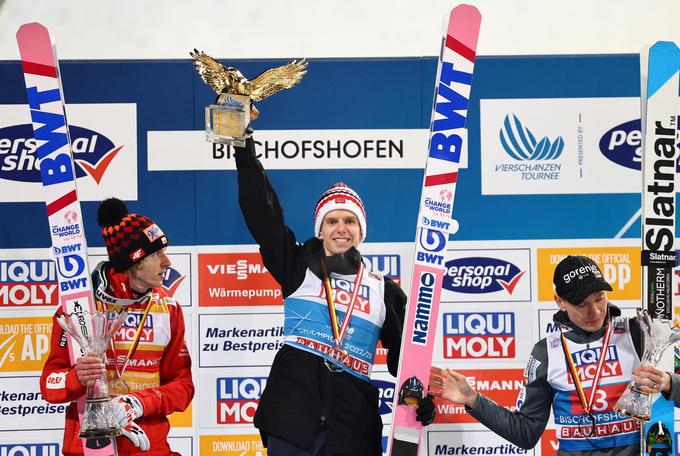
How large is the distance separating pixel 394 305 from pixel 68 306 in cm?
135

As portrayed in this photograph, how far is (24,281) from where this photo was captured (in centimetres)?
466

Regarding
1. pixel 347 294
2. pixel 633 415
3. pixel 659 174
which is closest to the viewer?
pixel 633 415

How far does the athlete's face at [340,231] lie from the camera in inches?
148

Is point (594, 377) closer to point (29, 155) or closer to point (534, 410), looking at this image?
point (534, 410)

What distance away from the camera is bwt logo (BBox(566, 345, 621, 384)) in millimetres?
3621

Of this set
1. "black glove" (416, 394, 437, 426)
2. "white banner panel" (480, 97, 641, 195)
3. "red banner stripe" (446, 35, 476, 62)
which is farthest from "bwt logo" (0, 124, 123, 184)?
"black glove" (416, 394, 437, 426)

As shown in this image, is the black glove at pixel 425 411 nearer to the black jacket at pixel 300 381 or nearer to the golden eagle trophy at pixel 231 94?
the black jacket at pixel 300 381

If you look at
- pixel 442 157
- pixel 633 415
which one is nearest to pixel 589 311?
pixel 633 415

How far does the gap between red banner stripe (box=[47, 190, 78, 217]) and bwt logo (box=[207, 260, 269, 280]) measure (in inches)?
34.0

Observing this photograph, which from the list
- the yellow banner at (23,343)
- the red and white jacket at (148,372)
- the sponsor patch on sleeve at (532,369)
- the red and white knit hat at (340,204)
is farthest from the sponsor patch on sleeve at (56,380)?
the sponsor patch on sleeve at (532,369)

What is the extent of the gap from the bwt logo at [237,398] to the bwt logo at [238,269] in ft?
1.68

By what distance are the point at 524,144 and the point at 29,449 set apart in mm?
2862

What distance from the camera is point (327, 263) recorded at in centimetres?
376

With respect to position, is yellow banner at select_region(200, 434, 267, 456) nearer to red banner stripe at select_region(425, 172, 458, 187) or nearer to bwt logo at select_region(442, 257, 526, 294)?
bwt logo at select_region(442, 257, 526, 294)
